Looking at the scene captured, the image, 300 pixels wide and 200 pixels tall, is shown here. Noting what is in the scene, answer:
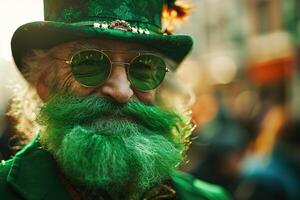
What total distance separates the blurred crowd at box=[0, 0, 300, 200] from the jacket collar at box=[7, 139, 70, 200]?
2.87ft

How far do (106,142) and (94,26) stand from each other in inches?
20.4

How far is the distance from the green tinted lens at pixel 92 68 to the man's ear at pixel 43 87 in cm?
23

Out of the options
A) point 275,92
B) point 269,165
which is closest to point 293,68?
point 275,92

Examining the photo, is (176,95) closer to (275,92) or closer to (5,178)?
(5,178)

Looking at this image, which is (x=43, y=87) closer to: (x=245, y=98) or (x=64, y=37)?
(x=64, y=37)

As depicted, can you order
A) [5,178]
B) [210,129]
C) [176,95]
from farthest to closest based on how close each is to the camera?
[210,129] < [176,95] < [5,178]

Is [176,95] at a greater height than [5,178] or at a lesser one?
greater

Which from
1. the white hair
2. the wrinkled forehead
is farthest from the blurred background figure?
the wrinkled forehead

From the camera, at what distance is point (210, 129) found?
24.8ft

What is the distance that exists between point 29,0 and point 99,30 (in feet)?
2.40

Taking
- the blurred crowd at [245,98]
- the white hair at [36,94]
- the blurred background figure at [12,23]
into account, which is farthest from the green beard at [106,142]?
the blurred crowd at [245,98]

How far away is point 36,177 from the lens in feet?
8.91

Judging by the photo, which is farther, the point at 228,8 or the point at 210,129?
the point at 228,8

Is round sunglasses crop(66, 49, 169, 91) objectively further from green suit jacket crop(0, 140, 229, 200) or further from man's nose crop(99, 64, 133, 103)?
green suit jacket crop(0, 140, 229, 200)
